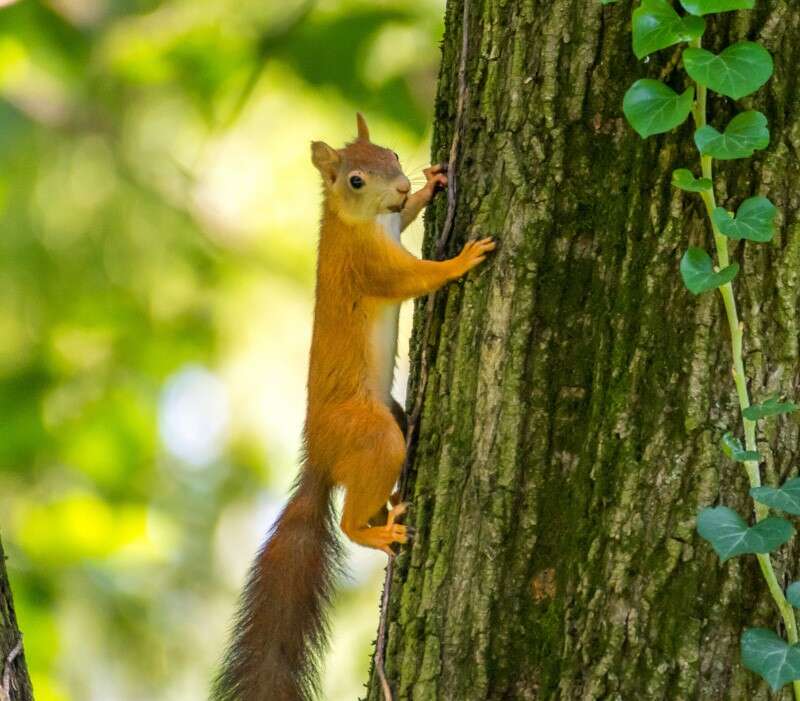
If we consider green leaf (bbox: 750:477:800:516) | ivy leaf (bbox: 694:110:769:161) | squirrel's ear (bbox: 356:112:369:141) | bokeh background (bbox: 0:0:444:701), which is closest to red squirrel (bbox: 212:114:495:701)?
squirrel's ear (bbox: 356:112:369:141)

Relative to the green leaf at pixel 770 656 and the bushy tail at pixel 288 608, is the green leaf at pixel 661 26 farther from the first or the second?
the bushy tail at pixel 288 608

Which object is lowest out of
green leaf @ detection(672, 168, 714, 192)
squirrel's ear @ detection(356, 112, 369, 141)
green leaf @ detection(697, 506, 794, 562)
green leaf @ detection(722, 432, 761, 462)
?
green leaf @ detection(697, 506, 794, 562)

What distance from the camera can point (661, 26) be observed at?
5.96 feet

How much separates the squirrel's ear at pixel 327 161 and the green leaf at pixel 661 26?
1.45 meters

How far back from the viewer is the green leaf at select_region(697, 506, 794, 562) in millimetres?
1740

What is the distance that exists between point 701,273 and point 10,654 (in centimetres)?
131

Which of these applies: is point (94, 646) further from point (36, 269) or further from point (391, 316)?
point (391, 316)

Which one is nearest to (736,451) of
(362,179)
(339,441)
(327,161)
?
(339,441)

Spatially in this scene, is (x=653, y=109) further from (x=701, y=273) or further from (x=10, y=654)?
(x=10, y=654)

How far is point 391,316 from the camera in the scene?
296 centimetres

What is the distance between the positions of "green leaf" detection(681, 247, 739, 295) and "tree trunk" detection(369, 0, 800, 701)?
0.07 m

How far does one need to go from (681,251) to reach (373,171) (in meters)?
1.34

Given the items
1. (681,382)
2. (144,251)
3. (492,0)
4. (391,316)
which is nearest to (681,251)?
(681,382)

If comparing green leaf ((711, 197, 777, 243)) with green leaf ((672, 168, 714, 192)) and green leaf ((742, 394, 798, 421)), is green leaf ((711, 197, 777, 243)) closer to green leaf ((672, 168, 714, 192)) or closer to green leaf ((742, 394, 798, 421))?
green leaf ((672, 168, 714, 192))
